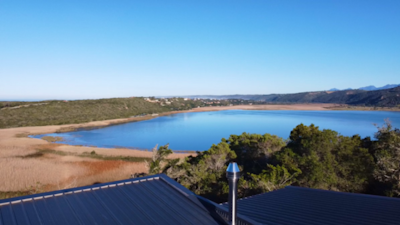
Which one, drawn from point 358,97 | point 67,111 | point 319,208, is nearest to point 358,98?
point 358,97

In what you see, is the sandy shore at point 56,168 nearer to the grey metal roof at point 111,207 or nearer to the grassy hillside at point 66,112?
the grey metal roof at point 111,207

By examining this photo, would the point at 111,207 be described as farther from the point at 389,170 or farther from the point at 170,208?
the point at 389,170

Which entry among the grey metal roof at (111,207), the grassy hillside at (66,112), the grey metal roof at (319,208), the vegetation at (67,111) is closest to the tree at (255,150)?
the grey metal roof at (319,208)

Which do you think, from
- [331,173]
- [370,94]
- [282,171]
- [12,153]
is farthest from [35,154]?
[370,94]

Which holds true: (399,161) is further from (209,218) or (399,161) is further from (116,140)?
(116,140)

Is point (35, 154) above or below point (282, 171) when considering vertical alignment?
below
